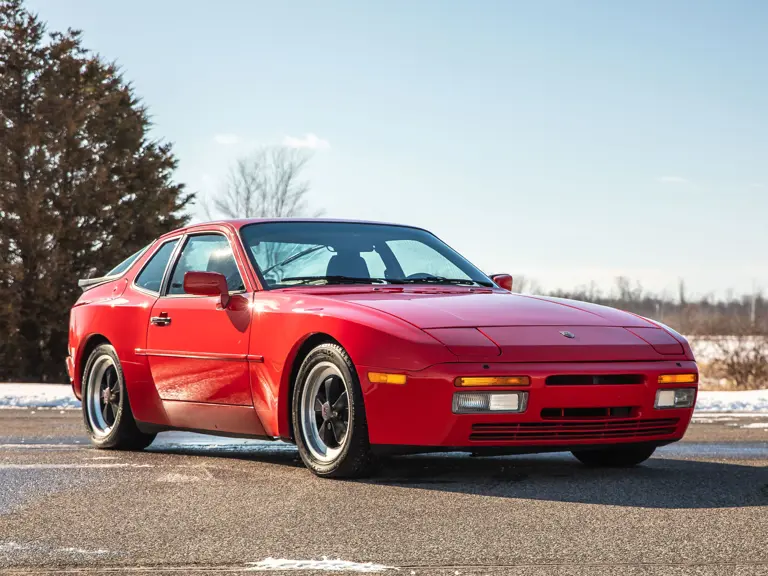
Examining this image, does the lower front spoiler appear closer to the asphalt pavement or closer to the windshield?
the asphalt pavement

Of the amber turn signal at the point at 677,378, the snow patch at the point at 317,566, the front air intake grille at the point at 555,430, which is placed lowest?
the snow patch at the point at 317,566

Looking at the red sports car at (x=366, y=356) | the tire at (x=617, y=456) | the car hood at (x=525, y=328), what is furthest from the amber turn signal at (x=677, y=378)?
the tire at (x=617, y=456)

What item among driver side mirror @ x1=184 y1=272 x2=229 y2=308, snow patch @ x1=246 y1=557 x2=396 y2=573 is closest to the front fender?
driver side mirror @ x1=184 y1=272 x2=229 y2=308

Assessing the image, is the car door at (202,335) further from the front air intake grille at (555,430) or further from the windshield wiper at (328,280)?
the front air intake grille at (555,430)

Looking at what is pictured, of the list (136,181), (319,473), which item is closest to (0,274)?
(136,181)

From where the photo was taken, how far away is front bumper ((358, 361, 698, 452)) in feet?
19.1

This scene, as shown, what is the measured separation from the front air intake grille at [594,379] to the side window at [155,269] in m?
3.19

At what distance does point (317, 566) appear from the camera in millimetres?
4121

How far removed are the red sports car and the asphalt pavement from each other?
259mm

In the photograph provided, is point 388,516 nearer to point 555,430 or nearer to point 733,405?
point 555,430

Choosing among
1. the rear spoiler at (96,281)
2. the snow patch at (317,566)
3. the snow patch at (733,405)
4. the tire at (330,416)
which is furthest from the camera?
the snow patch at (733,405)

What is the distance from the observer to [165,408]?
761 cm

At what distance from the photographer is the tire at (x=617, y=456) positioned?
22.3 ft

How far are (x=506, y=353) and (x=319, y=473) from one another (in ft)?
3.95
